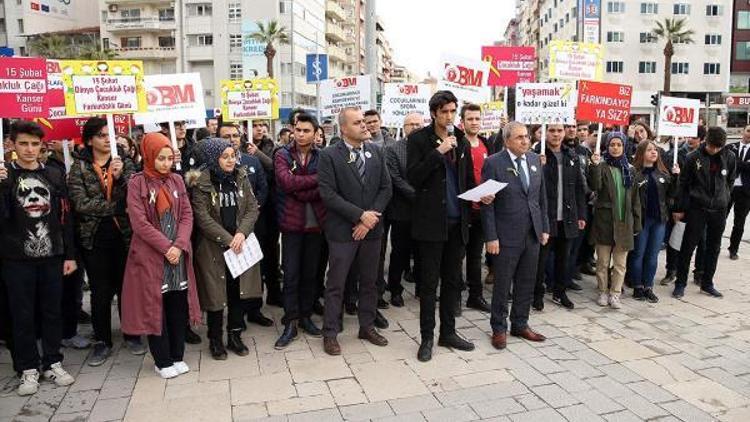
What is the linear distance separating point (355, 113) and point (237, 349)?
2.45 metres

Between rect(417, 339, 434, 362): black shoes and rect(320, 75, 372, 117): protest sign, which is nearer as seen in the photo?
rect(417, 339, 434, 362): black shoes

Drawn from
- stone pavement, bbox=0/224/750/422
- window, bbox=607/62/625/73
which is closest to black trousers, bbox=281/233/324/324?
stone pavement, bbox=0/224/750/422

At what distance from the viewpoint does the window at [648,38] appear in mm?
62250

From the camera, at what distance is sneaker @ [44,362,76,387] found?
4.93m

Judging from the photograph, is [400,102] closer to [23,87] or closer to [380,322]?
[380,322]

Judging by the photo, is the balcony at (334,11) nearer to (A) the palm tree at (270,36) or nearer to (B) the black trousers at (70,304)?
(A) the palm tree at (270,36)

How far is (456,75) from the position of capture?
7426 millimetres

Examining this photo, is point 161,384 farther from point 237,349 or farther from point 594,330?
point 594,330

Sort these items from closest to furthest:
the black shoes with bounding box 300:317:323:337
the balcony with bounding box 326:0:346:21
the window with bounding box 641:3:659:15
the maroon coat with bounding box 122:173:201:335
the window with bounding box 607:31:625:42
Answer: the maroon coat with bounding box 122:173:201:335, the black shoes with bounding box 300:317:323:337, the window with bounding box 641:3:659:15, the window with bounding box 607:31:625:42, the balcony with bounding box 326:0:346:21

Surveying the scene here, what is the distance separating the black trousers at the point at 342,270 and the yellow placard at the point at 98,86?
2461 millimetres

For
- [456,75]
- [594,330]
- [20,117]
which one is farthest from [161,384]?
[456,75]

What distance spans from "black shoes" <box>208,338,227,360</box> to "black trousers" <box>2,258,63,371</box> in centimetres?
125

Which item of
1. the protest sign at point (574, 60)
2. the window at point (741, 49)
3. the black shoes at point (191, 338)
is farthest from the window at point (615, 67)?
the black shoes at point (191, 338)

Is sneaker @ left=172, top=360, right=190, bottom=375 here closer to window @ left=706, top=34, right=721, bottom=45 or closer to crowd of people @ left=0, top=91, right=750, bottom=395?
crowd of people @ left=0, top=91, right=750, bottom=395
